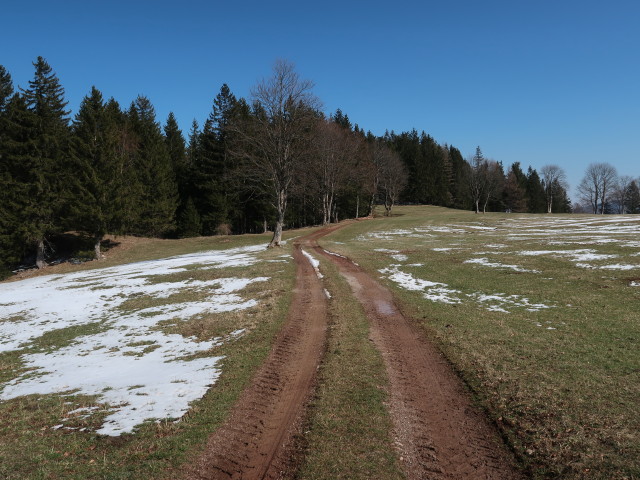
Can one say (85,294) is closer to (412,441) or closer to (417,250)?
(412,441)

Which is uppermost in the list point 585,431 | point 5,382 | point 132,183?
point 132,183

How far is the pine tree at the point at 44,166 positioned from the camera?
3609 cm

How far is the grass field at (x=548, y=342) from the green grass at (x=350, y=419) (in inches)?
79.4

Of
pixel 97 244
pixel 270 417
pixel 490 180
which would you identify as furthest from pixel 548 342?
pixel 490 180

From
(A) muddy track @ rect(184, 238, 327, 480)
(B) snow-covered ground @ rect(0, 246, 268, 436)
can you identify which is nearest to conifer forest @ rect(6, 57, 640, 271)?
(B) snow-covered ground @ rect(0, 246, 268, 436)

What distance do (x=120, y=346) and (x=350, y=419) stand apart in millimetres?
9248

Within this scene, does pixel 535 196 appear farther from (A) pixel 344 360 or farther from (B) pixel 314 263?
(A) pixel 344 360

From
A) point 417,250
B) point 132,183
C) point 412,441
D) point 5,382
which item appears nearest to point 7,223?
point 132,183

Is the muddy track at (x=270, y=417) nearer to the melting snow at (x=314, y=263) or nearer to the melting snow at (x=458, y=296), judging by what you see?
the melting snow at (x=458, y=296)

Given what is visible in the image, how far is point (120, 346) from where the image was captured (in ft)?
40.5

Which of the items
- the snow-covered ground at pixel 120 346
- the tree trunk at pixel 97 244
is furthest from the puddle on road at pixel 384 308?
the tree trunk at pixel 97 244

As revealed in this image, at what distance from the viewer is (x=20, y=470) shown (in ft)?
18.5

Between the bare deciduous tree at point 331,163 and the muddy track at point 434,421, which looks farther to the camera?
the bare deciduous tree at point 331,163

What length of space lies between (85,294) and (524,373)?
21852 millimetres
